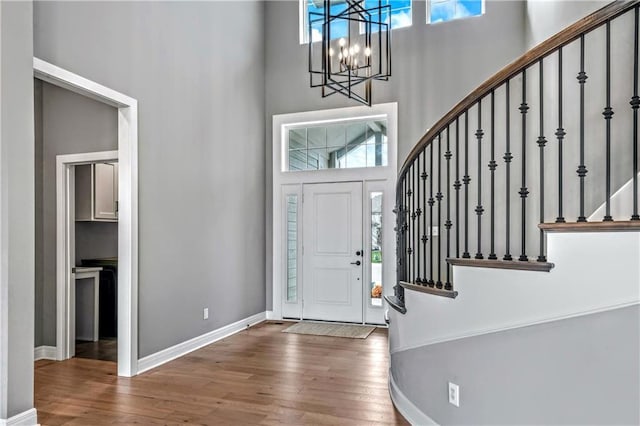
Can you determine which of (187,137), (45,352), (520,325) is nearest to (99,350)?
(45,352)

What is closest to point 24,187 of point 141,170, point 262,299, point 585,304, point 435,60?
point 141,170

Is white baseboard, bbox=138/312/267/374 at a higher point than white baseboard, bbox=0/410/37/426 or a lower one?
lower

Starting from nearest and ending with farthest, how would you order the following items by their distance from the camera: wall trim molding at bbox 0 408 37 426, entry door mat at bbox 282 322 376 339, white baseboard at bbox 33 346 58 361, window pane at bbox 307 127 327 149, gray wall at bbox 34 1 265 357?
wall trim molding at bbox 0 408 37 426 → gray wall at bbox 34 1 265 357 → white baseboard at bbox 33 346 58 361 → entry door mat at bbox 282 322 376 339 → window pane at bbox 307 127 327 149

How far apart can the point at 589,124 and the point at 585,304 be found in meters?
2.41

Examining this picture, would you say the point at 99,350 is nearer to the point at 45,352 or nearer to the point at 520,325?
the point at 45,352

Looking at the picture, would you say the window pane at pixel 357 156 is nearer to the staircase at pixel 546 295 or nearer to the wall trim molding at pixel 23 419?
the staircase at pixel 546 295

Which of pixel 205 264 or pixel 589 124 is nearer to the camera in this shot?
pixel 589 124

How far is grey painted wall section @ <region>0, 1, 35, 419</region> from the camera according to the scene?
279 centimetres

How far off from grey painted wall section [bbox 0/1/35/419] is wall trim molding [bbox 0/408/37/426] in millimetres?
24

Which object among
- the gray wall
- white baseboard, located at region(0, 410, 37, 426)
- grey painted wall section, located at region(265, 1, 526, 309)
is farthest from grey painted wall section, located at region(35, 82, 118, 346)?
grey painted wall section, located at region(265, 1, 526, 309)

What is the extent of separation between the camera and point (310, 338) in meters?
5.45

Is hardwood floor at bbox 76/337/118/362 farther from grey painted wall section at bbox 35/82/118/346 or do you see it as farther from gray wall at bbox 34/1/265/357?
gray wall at bbox 34/1/265/357

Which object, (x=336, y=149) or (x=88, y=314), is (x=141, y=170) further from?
(x=336, y=149)

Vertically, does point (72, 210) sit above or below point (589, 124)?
below
